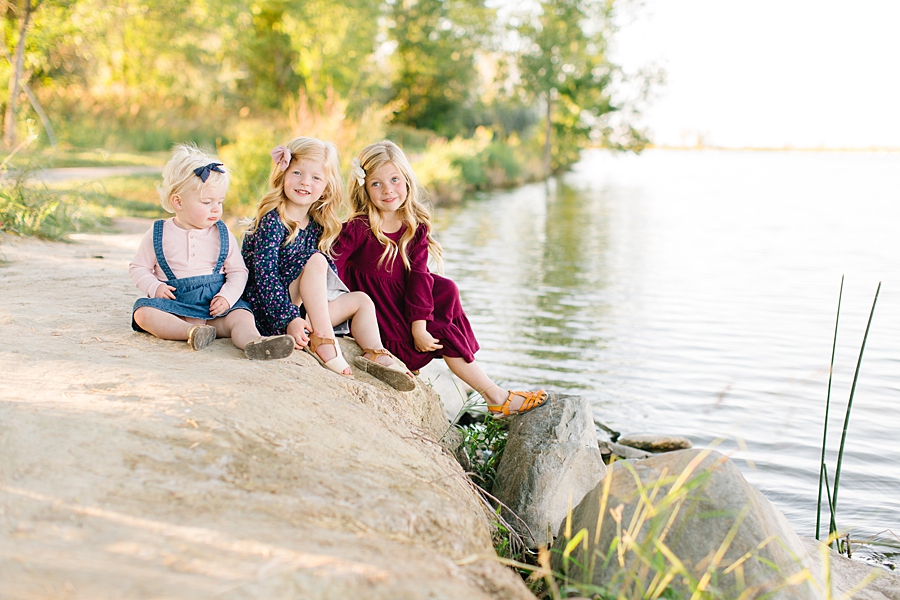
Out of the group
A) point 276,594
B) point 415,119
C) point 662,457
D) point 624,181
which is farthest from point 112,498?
point 415,119

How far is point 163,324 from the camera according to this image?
3.64 metres

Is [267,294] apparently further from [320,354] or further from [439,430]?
[439,430]

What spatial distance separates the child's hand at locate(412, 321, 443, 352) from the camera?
4.16m

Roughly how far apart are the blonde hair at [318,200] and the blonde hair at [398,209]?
147mm

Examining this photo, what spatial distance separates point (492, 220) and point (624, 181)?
18.5 meters

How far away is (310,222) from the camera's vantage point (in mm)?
4258

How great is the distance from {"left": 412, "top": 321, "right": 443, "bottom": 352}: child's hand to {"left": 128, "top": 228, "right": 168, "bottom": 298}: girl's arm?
1287 millimetres

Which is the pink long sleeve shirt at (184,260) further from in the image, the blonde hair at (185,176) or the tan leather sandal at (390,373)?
the tan leather sandal at (390,373)

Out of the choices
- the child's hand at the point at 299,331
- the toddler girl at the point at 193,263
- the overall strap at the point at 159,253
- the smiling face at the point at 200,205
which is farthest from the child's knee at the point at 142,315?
the child's hand at the point at 299,331

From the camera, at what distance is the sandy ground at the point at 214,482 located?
1.83m

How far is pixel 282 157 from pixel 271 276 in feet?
2.21

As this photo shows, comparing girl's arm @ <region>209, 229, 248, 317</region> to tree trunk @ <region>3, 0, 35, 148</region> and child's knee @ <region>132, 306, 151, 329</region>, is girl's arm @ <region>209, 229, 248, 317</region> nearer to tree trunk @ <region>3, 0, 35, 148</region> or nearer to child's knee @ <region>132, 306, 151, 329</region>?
child's knee @ <region>132, 306, 151, 329</region>

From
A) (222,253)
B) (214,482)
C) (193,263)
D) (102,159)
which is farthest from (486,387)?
(102,159)

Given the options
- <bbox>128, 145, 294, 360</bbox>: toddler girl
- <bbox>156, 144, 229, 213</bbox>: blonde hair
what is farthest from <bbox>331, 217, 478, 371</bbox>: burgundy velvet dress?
<bbox>156, 144, 229, 213</bbox>: blonde hair
